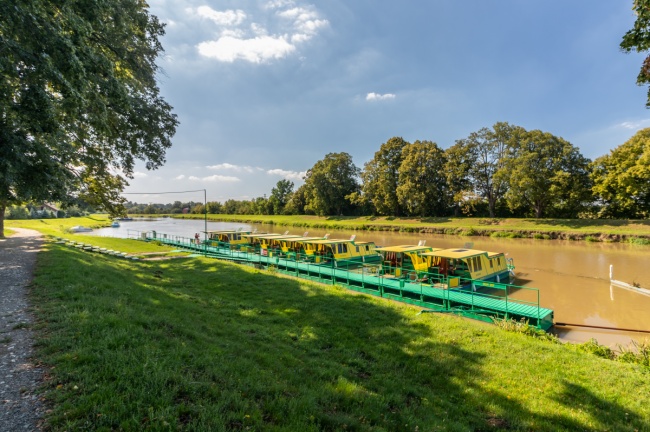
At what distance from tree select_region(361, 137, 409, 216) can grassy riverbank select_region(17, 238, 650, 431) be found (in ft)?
182

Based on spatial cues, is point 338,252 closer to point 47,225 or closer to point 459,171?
point 459,171

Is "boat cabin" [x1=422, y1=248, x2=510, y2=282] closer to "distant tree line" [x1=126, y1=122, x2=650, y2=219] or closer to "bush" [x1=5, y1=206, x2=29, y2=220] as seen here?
"distant tree line" [x1=126, y1=122, x2=650, y2=219]

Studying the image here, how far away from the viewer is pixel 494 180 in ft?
166

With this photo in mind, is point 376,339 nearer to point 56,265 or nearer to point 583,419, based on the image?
point 583,419

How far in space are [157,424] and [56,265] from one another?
447 inches

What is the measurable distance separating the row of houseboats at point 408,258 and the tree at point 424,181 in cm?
3702

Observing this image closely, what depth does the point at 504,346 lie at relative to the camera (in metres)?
8.02

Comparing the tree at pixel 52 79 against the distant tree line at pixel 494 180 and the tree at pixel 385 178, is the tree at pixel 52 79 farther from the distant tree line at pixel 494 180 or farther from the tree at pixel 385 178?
the tree at pixel 385 178

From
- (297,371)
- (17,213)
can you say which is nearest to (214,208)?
(17,213)

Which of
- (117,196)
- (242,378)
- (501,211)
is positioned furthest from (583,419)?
(501,211)

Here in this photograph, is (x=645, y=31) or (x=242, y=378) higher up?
(x=645, y=31)

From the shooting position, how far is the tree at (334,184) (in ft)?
250

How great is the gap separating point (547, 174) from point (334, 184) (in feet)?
138

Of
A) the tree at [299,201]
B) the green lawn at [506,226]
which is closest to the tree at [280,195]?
the tree at [299,201]
